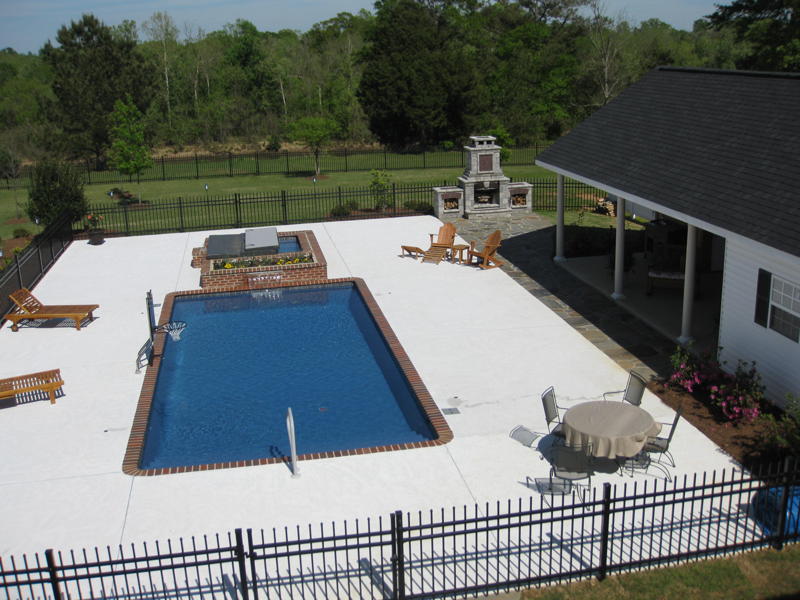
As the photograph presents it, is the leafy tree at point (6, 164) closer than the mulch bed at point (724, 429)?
No

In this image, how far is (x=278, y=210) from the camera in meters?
32.5

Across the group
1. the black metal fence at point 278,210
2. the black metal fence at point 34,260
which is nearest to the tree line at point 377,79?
the black metal fence at point 278,210

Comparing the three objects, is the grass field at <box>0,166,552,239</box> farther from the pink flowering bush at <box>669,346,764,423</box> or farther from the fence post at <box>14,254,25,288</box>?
the pink flowering bush at <box>669,346,764,423</box>

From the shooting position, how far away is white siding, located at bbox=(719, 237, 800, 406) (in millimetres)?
12734

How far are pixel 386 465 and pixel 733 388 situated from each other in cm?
583

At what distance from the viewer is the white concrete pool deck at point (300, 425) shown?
424 inches

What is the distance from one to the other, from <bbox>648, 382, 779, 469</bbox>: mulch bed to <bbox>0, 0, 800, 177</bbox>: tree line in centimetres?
3087

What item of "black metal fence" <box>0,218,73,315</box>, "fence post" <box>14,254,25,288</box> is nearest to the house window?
"black metal fence" <box>0,218,73,315</box>

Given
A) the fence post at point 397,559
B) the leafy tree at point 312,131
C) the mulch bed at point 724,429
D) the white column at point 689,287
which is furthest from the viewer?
the leafy tree at point 312,131

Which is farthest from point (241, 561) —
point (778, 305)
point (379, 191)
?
point (379, 191)

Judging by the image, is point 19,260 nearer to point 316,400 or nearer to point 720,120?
point 316,400

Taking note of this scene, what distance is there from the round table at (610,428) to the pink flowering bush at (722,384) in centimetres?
196

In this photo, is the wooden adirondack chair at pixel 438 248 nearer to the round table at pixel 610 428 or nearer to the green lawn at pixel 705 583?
the round table at pixel 610 428

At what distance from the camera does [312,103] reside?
208 feet
